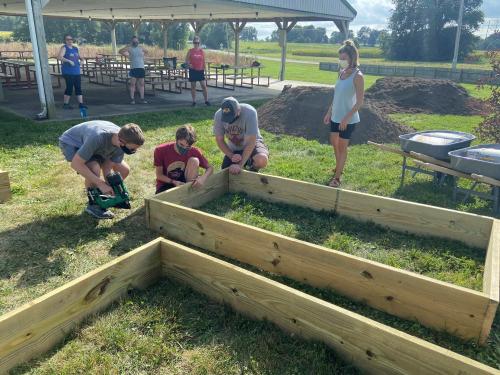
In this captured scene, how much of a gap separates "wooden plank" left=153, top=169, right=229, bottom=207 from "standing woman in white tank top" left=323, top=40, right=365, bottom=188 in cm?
155

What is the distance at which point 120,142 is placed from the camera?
382 cm

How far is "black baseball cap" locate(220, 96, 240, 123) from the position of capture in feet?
15.3

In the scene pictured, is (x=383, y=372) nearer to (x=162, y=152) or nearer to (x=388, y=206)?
(x=388, y=206)

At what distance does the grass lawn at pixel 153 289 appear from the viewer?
2.53m

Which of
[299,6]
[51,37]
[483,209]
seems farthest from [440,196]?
[51,37]

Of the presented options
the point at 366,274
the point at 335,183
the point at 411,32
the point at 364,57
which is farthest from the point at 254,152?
the point at 364,57

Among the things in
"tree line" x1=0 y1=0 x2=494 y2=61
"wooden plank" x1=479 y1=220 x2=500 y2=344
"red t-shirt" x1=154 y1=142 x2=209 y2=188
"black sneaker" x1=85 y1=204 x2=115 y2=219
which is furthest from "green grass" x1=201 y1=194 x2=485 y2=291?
"tree line" x1=0 y1=0 x2=494 y2=61

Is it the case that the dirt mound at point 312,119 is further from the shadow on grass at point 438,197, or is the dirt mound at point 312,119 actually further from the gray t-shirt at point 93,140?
the gray t-shirt at point 93,140

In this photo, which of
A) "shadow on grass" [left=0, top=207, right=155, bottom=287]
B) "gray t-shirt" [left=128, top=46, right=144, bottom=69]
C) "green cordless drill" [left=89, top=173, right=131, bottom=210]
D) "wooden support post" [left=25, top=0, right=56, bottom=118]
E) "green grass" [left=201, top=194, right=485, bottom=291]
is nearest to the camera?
"shadow on grass" [left=0, top=207, right=155, bottom=287]

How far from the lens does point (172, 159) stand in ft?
14.9

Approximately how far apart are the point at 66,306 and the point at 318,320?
1635mm

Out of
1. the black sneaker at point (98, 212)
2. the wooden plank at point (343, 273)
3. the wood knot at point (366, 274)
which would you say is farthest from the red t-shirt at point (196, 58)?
the wood knot at point (366, 274)

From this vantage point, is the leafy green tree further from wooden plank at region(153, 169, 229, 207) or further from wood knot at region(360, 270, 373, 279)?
wood knot at region(360, 270, 373, 279)

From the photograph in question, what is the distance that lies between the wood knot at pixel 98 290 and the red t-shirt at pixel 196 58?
9.50m
